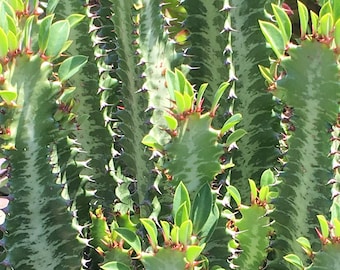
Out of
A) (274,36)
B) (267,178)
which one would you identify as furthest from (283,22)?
(267,178)

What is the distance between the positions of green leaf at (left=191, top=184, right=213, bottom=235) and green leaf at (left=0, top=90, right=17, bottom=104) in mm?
397

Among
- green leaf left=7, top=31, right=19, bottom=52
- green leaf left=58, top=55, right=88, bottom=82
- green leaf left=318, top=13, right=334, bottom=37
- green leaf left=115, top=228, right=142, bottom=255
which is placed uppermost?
green leaf left=7, top=31, right=19, bottom=52

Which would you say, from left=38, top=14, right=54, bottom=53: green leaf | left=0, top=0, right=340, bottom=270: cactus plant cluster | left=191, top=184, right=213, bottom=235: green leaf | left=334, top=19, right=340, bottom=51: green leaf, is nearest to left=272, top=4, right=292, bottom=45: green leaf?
left=0, top=0, right=340, bottom=270: cactus plant cluster

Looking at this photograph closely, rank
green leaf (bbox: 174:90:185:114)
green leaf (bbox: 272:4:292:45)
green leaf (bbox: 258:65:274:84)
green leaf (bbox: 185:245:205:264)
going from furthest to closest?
green leaf (bbox: 258:65:274:84), green leaf (bbox: 272:4:292:45), green leaf (bbox: 174:90:185:114), green leaf (bbox: 185:245:205:264)

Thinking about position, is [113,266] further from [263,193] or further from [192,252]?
[263,193]

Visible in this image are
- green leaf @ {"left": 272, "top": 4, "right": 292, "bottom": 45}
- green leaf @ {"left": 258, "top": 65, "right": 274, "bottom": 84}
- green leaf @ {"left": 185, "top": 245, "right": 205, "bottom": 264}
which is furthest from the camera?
green leaf @ {"left": 258, "top": 65, "right": 274, "bottom": 84}

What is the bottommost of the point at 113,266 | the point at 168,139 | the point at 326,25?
the point at 113,266

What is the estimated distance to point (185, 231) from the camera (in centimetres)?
114

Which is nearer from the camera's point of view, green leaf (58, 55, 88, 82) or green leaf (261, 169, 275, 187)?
green leaf (58, 55, 88, 82)

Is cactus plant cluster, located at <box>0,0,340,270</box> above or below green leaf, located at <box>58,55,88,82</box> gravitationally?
below

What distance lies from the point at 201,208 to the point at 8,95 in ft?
1.39

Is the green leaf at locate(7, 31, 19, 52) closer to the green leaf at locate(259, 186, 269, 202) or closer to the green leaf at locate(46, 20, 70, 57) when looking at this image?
the green leaf at locate(46, 20, 70, 57)

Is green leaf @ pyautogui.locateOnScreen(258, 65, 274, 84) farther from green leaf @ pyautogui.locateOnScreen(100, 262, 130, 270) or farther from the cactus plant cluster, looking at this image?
green leaf @ pyautogui.locateOnScreen(100, 262, 130, 270)

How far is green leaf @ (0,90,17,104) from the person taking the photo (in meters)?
1.25
